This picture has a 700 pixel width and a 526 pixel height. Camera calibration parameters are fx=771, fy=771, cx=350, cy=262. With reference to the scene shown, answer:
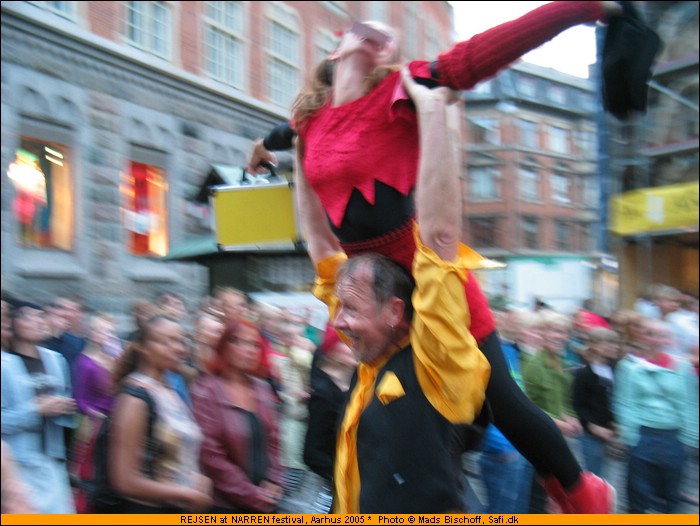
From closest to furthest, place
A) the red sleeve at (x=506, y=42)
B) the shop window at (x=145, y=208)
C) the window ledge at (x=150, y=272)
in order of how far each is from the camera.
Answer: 1. the red sleeve at (x=506, y=42)
2. the window ledge at (x=150, y=272)
3. the shop window at (x=145, y=208)

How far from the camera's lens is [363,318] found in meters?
1.74

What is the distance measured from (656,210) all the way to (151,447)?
1372 cm

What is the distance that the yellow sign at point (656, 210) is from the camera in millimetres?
14414

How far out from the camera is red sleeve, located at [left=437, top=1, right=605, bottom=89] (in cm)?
156

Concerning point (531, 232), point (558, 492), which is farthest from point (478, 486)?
point (531, 232)

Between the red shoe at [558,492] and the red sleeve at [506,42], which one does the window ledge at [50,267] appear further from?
the red sleeve at [506,42]

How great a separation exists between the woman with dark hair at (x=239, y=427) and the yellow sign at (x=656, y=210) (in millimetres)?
12796

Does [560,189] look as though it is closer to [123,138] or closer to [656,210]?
[656,210]

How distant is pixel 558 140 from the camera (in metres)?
29.6

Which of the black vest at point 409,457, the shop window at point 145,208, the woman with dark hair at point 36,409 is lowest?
the woman with dark hair at point 36,409

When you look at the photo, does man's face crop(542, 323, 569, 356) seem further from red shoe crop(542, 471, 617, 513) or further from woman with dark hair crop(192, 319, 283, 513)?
red shoe crop(542, 471, 617, 513)

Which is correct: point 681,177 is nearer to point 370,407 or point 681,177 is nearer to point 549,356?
point 549,356

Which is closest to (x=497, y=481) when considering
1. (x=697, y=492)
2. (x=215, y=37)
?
(x=697, y=492)

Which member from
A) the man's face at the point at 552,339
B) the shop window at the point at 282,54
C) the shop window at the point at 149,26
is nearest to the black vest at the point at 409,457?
the man's face at the point at 552,339
